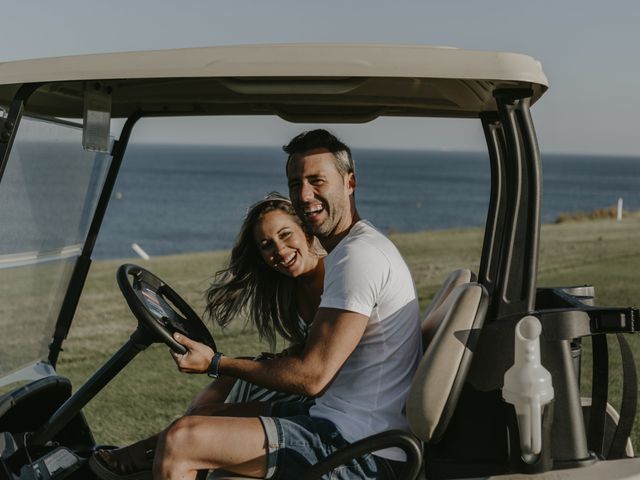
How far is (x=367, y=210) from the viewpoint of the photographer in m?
65.2

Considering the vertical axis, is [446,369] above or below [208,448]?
above

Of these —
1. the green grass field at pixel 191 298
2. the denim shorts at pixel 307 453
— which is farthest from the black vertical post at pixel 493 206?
the green grass field at pixel 191 298

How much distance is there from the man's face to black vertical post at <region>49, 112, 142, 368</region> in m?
0.97

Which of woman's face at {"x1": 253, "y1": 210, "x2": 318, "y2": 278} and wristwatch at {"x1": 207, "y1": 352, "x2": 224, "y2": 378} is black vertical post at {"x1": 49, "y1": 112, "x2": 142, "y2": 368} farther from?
wristwatch at {"x1": 207, "y1": 352, "x2": 224, "y2": 378}

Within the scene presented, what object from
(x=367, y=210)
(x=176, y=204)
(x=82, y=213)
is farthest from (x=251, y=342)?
(x=176, y=204)

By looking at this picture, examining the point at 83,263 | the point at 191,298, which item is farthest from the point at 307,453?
the point at 191,298

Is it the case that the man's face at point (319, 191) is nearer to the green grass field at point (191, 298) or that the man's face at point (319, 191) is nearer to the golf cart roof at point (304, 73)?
the golf cart roof at point (304, 73)

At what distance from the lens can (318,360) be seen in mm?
2422

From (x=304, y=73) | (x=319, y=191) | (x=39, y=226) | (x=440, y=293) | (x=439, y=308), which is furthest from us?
(x=440, y=293)

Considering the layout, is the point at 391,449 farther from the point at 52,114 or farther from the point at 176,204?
the point at 176,204

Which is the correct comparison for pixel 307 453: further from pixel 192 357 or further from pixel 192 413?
pixel 192 413

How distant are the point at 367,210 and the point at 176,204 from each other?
50.9 ft

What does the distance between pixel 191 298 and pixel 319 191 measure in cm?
807

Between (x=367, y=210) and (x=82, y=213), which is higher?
(x=82, y=213)
